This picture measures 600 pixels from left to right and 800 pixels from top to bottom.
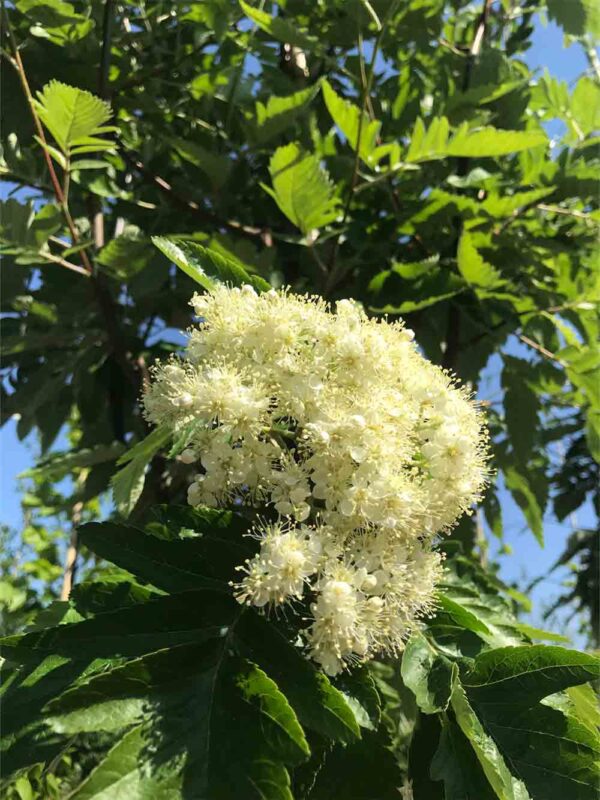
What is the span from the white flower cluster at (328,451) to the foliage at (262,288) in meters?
0.06

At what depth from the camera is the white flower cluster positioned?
0.87m

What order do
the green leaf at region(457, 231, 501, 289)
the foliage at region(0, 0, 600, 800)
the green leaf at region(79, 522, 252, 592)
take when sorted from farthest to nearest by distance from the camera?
the green leaf at region(457, 231, 501, 289) → the green leaf at region(79, 522, 252, 592) → the foliage at region(0, 0, 600, 800)

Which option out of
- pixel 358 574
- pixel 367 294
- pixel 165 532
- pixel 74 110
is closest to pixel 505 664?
pixel 358 574

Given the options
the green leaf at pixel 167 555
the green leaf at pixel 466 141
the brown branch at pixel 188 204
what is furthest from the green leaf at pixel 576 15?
the green leaf at pixel 167 555

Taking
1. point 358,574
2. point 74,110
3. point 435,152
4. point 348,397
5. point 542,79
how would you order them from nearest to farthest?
point 358,574
point 348,397
point 74,110
point 435,152
point 542,79

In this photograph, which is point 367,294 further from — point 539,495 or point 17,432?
point 17,432

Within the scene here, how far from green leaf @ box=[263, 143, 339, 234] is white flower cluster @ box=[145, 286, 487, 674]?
0.46 m

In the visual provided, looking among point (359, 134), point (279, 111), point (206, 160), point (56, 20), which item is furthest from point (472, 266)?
point (56, 20)

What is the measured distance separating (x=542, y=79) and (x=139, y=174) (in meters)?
1.05

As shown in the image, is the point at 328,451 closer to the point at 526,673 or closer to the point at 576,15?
the point at 526,673

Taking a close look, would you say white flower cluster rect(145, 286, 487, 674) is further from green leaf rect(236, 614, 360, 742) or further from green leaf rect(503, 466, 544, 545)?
green leaf rect(503, 466, 544, 545)

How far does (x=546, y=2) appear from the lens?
65.9 inches

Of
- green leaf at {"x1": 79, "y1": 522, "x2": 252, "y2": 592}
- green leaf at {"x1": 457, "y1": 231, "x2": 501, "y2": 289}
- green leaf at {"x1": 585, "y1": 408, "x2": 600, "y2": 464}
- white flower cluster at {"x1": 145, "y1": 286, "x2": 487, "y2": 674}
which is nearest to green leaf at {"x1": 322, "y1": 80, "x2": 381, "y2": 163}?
green leaf at {"x1": 457, "y1": 231, "x2": 501, "y2": 289}

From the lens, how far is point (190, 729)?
2.51 ft
